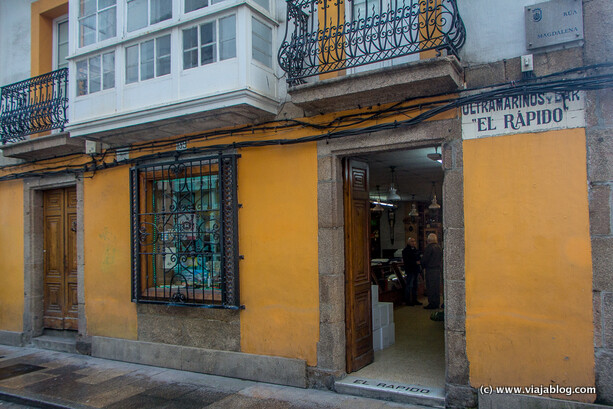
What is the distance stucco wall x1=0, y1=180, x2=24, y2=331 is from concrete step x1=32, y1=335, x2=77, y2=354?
52 cm

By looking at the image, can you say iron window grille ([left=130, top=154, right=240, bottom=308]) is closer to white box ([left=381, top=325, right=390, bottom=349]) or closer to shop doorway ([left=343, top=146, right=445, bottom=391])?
shop doorway ([left=343, top=146, right=445, bottom=391])

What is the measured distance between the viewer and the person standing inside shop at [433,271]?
33.1 ft

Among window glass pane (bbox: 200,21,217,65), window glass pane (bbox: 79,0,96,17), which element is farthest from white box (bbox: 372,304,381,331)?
window glass pane (bbox: 79,0,96,17)

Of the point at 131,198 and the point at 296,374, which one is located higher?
the point at 131,198

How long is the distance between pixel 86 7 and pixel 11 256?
16.3ft

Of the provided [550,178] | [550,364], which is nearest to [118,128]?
[550,178]

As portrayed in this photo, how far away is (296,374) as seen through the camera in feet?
20.2

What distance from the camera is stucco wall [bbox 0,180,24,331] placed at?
9.23 m

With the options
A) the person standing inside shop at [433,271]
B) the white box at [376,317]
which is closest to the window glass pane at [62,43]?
the white box at [376,317]

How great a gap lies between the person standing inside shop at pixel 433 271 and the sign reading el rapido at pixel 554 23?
231 inches

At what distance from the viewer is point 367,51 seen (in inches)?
229

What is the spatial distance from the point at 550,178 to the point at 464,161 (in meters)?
0.85

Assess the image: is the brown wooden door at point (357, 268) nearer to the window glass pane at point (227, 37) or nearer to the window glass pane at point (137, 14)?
the window glass pane at point (227, 37)

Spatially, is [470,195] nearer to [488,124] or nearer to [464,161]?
[464,161]
